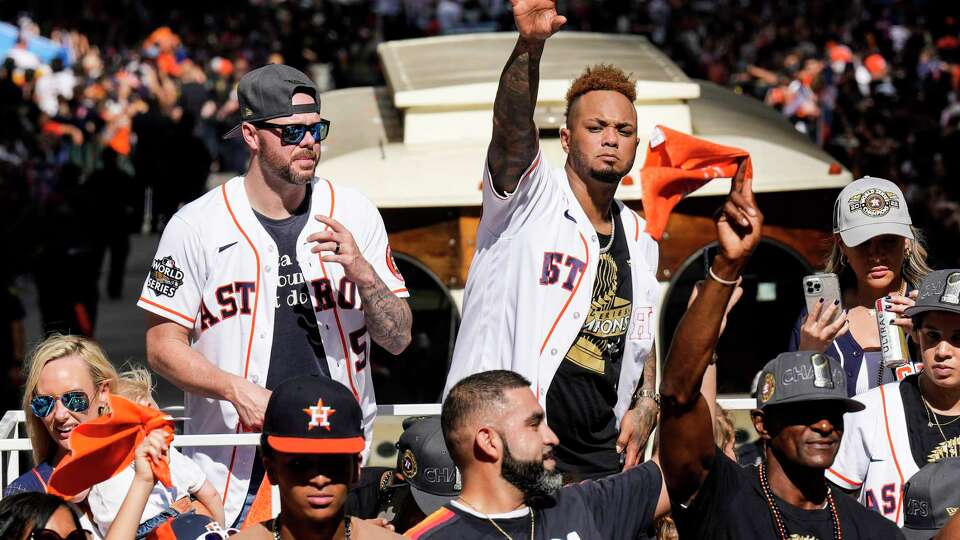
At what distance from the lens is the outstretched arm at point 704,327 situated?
12.9 ft

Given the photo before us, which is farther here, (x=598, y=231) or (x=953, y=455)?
(x=598, y=231)

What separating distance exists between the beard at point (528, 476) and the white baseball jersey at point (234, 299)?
1219 millimetres

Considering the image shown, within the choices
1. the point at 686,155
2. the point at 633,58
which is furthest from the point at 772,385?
the point at 633,58

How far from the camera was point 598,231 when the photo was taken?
544cm

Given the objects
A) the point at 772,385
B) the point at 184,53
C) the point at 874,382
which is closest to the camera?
the point at 772,385

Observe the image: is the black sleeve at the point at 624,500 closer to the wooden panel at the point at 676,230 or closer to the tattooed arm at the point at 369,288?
the tattooed arm at the point at 369,288

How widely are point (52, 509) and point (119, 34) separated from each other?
31.1 meters

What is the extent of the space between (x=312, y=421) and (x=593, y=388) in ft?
4.83

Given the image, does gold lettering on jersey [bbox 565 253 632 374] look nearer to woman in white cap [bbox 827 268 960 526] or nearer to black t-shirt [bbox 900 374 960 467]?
woman in white cap [bbox 827 268 960 526]

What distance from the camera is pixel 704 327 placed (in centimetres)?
392

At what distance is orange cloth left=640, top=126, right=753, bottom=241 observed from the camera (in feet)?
14.8

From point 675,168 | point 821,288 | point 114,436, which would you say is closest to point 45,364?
point 114,436

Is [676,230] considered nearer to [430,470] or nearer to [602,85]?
[602,85]

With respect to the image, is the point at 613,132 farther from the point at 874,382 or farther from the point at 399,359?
the point at 399,359
